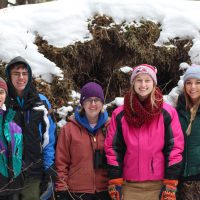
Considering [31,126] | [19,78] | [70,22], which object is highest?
[70,22]

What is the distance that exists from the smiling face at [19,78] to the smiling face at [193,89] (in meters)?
2.08

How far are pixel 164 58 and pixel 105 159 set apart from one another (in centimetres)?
239

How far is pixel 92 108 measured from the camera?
4191 millimetres

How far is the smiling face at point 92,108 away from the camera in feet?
13.8

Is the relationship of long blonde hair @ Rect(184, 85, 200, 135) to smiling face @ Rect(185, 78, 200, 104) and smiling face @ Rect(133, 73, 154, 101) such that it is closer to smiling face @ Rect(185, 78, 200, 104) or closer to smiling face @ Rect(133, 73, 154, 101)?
smiling face @ Rect(185, 78, 200, 104)

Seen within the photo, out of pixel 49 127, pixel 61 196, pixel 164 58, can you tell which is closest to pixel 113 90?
pixel 164 58

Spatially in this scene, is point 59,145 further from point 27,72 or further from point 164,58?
point 164,58

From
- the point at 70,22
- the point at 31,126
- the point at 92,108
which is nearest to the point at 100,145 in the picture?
the point at 92,108

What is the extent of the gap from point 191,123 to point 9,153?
2.24 metres

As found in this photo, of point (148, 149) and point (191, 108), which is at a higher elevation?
point (191, 108)

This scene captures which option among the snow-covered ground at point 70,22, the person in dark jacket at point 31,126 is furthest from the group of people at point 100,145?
the snow-covered ground at point 70,22

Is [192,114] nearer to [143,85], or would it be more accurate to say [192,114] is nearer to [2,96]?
[143,85]

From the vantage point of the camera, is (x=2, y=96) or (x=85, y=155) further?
(x=85, y=155)

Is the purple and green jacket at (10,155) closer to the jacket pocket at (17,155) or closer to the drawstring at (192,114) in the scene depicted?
the jacket pocket at (17,155)
